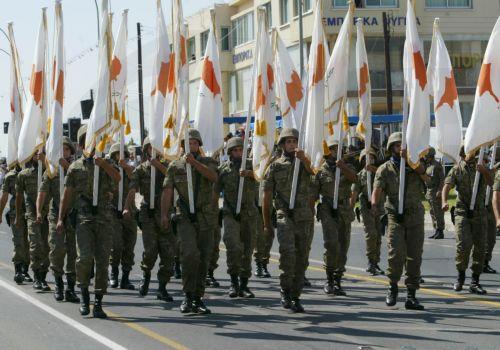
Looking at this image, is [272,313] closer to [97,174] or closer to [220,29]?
[97,174]

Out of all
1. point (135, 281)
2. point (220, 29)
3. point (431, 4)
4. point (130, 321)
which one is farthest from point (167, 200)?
point (220, 29)

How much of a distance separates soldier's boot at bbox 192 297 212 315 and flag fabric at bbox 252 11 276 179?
2514 mm

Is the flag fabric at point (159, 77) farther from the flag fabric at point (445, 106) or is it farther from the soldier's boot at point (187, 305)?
the flag fabric at point (445, 106)

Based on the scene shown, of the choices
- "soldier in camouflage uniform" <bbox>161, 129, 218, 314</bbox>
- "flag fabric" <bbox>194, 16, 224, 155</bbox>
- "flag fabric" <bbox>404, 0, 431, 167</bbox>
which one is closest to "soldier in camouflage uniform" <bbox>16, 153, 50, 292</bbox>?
"flag fabric" <bbox>194, 16, 224, 155</bbox>

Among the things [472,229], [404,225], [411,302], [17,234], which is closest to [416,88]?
[404,225]

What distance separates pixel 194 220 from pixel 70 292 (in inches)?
86.7

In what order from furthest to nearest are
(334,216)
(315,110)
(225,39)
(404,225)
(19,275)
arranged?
(225,39) → (19,275) → (334,216) → (315,110) → (404,225)

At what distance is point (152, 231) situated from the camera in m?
13.7

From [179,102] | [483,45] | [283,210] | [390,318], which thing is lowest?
[390,318]

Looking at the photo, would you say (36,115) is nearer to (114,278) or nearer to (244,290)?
(114,278)

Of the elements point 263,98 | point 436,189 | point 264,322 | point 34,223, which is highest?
point 263,98

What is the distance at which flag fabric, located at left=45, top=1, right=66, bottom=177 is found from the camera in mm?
13086

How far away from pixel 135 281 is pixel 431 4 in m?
42.4

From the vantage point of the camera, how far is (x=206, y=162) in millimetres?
11797
